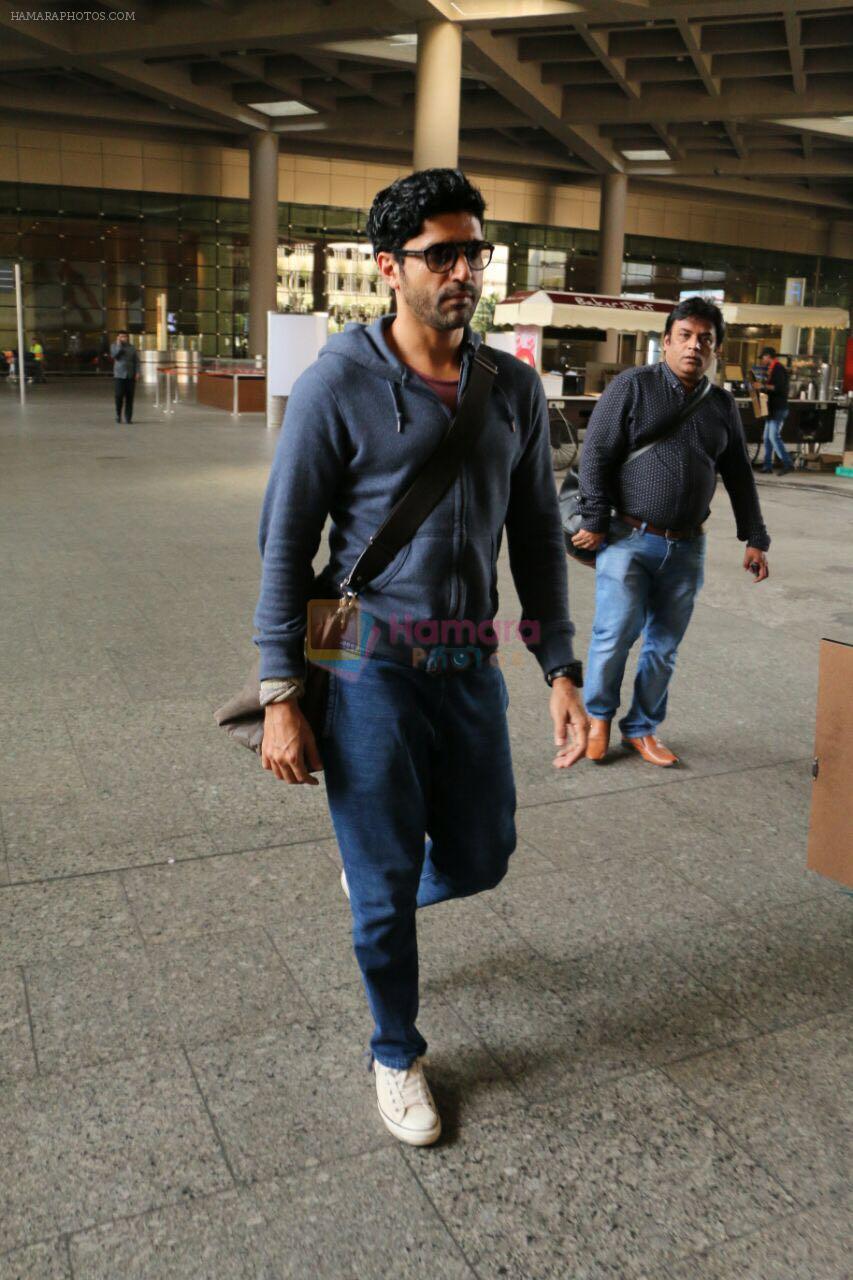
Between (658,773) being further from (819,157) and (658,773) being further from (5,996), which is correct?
(819,157)

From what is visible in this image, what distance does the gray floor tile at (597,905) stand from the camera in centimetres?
360

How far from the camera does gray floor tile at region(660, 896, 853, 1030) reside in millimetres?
3270

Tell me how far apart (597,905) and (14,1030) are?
182cm

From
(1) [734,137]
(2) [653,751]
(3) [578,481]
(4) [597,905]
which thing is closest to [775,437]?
(3) [578,481]

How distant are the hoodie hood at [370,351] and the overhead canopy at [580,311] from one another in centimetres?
1860

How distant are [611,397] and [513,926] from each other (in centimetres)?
227

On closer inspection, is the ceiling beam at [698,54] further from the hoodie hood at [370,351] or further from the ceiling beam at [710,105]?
the hoodie hood at [370,351]

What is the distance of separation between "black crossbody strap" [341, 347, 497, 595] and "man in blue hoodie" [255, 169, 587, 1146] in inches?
0.9

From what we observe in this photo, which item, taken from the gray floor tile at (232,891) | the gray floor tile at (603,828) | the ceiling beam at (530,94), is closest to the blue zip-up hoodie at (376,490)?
the gray floor tile at (232,891)

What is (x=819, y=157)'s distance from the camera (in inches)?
1570

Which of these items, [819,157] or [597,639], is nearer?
[597,639]

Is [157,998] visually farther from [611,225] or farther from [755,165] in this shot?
[755,165]

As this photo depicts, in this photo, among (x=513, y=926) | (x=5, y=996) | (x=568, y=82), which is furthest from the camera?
(x=568, y=82)

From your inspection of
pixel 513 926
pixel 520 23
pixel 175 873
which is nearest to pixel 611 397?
pixel 513 926
